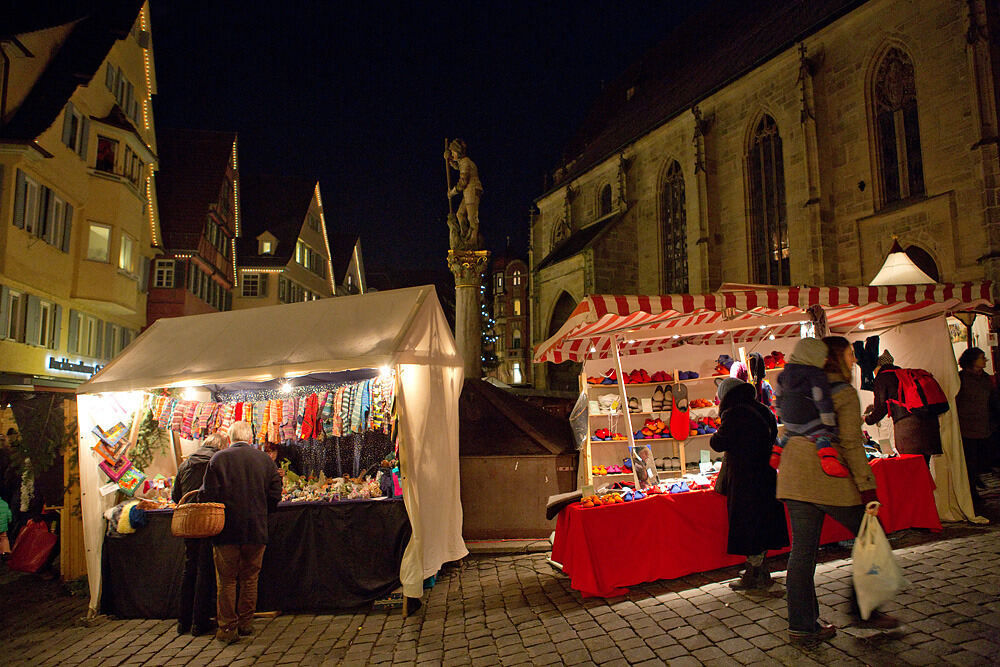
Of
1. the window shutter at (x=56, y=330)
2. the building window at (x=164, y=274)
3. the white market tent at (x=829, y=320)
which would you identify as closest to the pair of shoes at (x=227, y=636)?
the white market tent at (x=829, y=320)

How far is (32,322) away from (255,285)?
1771cm

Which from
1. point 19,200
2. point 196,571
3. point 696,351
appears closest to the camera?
point 196,571

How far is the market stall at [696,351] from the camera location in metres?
6.62

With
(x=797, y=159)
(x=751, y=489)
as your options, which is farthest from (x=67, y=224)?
(x=797, y=159)

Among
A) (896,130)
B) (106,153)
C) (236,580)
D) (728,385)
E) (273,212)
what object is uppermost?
(273,212)

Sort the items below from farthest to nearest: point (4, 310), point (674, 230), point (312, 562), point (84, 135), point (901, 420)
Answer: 1. point (674, 230)
2. point (84, 135)
3. point (4, 310)
4. point (901, 420)
5. point (312, 562)

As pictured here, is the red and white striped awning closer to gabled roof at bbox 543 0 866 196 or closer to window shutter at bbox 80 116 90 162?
gabled roof at bbox 543 0 866 196

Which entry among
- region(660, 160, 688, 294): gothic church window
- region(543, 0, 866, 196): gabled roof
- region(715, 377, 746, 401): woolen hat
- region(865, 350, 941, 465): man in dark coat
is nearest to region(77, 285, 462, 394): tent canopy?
region(715, 377, 746, 401): woolen hat

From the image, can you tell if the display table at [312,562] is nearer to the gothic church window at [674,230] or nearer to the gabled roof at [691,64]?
the gabled roof at [691,64]

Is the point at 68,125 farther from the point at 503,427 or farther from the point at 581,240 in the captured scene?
the point at 581,240

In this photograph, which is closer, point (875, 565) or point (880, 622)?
point (875, 565)

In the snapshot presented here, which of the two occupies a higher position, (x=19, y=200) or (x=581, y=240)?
(x=581, y=240)

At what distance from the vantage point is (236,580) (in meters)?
Answer: 5.54

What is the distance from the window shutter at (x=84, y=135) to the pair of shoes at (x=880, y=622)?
19630 mm
